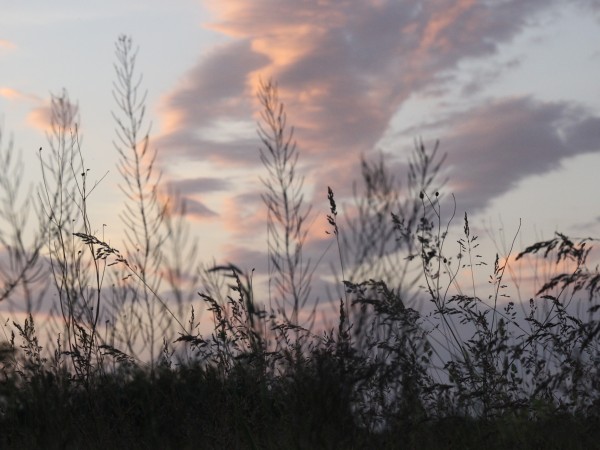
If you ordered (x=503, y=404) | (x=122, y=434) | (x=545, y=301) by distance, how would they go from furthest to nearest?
(x=545, y=301) < (x=122, y=434) < (x=503, y=404)

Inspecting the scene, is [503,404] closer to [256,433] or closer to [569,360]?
[569,360]

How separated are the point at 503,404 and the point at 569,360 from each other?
0.93 m

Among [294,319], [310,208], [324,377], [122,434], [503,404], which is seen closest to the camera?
[324,377]

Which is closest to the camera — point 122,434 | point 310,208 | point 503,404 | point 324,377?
point 324,377

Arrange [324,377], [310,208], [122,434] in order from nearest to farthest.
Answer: [324,377] → [310,208] → [122,434]

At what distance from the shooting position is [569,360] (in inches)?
234

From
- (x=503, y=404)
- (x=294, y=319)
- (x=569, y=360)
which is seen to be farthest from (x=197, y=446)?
(x=569, y=360)

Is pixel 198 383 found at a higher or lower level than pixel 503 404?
higher

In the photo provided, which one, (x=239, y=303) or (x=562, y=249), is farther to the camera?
(x=239, y=303)

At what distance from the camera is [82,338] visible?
6.14 m

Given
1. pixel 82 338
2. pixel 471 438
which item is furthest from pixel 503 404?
pixel 82 338

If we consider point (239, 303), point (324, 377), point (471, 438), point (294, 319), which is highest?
point (239, 303)

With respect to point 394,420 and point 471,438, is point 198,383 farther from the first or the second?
point 471,438

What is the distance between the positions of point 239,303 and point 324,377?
2.21 metres
